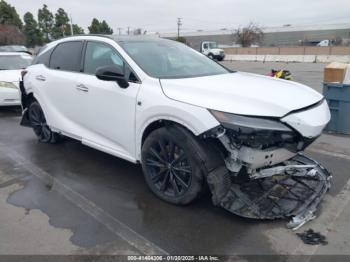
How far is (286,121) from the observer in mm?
3080

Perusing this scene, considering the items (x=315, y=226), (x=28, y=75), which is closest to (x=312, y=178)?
(x=315, y=226)

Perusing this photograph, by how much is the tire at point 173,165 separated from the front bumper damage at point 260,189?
0.22 meters

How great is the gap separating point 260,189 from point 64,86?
9.82 feet

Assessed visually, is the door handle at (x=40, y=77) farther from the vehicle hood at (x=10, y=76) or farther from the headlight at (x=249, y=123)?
the vehicle hood at (x=10, y=76)

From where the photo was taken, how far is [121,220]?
3463mm

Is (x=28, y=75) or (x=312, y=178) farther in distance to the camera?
(x=28, y=75)

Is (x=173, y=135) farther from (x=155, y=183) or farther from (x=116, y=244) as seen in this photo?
(x=116, y=244)

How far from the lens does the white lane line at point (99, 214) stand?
9.96 feet

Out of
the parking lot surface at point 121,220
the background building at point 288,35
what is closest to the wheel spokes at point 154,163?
the parking lot surface at point 121,220

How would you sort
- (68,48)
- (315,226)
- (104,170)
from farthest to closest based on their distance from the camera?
(68,48)
(104,170)
(315,226)

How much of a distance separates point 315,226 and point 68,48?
4.02m

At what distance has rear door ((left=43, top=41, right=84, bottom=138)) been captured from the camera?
15.7ft

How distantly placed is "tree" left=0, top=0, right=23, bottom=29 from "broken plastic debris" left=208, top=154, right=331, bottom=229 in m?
52.5

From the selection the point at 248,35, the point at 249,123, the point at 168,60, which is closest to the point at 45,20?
the point at 248,35
